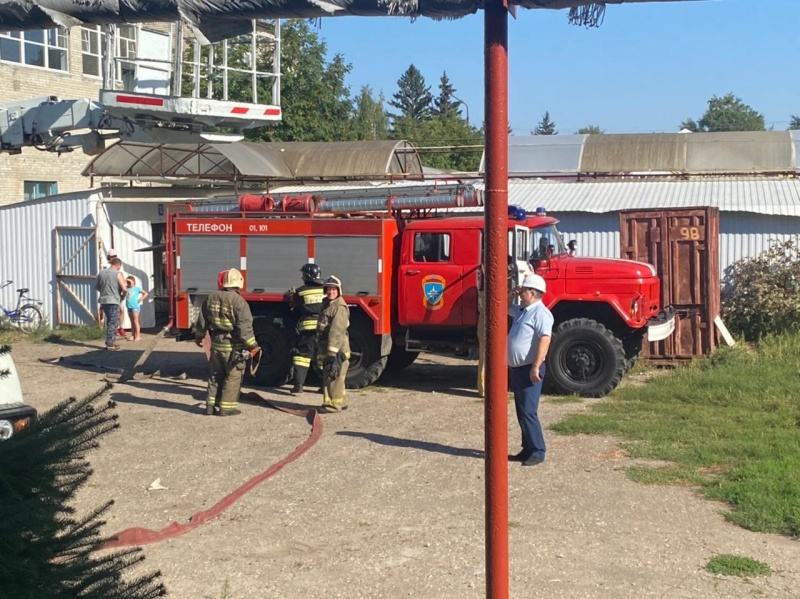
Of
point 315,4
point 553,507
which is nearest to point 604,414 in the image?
point 553,507

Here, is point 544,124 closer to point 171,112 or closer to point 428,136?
point 428,136

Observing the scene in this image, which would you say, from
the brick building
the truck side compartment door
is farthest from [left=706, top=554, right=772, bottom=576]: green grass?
the brick building

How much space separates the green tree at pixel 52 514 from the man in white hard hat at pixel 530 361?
5.96 metres

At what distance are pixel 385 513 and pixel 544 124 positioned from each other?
5405 inches

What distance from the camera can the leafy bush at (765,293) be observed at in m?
15.5

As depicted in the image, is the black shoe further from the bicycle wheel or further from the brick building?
the brick building

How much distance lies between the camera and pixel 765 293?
1567 centimetres

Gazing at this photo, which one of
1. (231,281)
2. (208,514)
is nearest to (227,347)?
(231,281)

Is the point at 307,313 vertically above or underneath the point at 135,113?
underneath

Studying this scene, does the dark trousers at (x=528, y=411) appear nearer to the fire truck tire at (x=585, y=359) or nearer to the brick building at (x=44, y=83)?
the fire truck tire at (x=585, y=359)

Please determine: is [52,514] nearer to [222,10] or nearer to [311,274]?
[222,10]

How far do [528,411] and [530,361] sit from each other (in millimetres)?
451

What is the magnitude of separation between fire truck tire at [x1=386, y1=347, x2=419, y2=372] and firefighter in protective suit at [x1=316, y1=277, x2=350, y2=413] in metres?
2.12

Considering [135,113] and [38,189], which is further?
[38,189]
